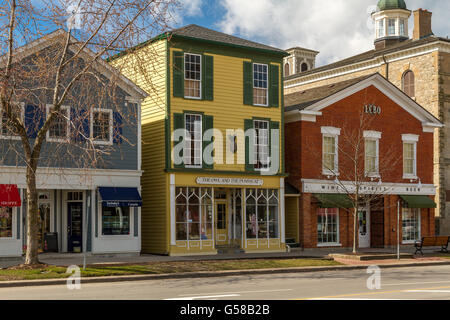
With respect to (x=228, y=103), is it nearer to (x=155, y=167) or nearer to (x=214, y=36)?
(x=214, y=36)

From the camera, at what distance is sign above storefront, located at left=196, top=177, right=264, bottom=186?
3062cm

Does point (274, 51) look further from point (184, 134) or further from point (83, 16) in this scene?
point (83, 16)

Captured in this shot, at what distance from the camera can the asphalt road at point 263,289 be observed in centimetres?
1505

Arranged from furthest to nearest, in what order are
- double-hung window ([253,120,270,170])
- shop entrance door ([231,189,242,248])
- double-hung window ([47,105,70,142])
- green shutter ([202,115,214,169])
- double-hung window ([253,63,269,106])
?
double-hung window ([253,63,269,106]) → double-hung window ([253,120,270,170]) → shop entrance door ([231,189,242,248]) → green shutter ([202,115,214,169]) → double-hung window ([47,105,70,142])

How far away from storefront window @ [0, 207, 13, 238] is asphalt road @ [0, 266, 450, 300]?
26.5ft

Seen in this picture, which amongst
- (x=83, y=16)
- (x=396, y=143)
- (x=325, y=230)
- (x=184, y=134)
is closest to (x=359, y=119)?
(x=396, y=143)

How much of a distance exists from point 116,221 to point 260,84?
1005 centimetres

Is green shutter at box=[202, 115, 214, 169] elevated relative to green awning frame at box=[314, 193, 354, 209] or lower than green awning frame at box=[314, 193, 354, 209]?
elevated

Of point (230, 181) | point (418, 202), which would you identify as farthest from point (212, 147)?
point (418, 202)

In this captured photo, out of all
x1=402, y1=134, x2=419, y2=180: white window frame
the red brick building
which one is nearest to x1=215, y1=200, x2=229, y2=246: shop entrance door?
the red brick building

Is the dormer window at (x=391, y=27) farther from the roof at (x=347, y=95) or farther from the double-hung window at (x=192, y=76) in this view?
the double-hung window at (x=192, y=76)

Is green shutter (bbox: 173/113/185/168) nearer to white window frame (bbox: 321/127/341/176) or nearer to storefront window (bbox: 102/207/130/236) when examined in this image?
storefront window (bbox: 102/207/130/236)

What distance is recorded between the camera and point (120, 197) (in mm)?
27953

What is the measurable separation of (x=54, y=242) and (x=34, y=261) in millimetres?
7130
